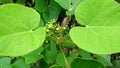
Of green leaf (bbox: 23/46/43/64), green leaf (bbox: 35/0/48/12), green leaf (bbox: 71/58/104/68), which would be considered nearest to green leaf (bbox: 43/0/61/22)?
green leaf (bbox: 35/0/48/12)

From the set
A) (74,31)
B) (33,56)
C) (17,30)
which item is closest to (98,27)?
(74,31)

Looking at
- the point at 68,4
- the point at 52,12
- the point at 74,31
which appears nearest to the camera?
the point at 74,31

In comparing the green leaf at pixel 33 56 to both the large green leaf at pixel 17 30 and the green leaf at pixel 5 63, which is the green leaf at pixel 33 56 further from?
the large green leaf at pixel 17 30

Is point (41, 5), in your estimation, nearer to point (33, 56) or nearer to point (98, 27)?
point (33, 56)

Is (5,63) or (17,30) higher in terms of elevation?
(17,30)

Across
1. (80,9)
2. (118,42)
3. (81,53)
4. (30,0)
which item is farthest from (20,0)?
(118,42)

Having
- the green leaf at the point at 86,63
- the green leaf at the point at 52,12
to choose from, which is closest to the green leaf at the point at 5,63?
the green leaf at the point at 52,12
